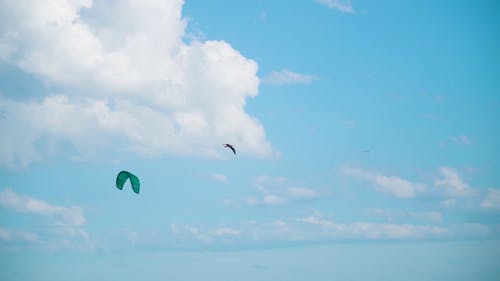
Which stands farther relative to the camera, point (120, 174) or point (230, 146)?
point (120, 174)

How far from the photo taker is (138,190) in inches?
3730

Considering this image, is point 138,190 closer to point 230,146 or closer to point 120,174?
point 120,174

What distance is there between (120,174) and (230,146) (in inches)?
789

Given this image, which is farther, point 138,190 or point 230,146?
point 138,190

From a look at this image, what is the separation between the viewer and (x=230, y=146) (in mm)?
87500

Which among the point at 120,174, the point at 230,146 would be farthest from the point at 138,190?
the point at 230,146

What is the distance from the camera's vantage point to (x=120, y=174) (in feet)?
318

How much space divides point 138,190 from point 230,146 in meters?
17.1

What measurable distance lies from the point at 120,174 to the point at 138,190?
14.6 feet
